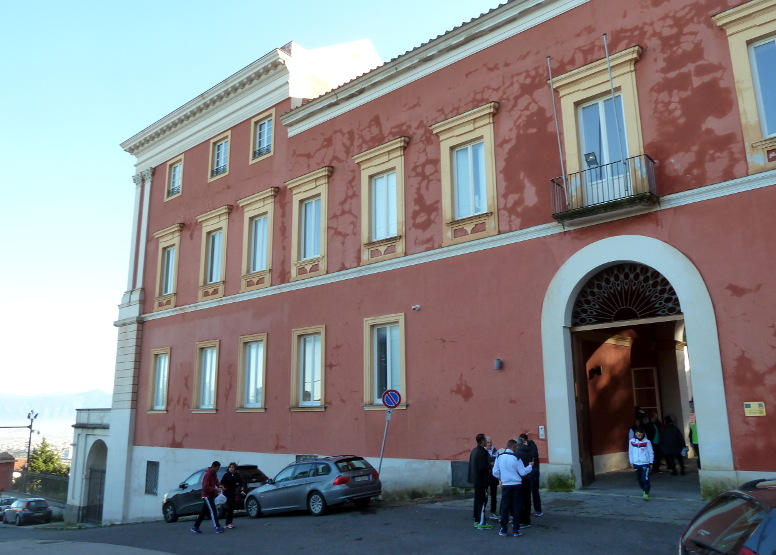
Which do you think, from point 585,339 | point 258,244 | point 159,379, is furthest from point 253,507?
point 159,379

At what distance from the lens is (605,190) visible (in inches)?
530

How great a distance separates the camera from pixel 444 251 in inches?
623

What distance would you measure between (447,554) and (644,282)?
7199mm

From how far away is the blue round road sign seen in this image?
49.5 feet

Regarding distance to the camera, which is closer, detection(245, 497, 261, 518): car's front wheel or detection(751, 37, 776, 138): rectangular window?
detection(751, 37, 776, 138): rectangular window

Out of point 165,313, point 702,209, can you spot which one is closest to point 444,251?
point 702,209

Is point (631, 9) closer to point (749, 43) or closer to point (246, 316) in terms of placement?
point (749, 43)

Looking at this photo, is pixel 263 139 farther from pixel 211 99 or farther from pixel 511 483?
pixel 511 483

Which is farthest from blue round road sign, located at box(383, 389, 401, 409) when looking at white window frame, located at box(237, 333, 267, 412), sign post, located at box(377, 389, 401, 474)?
white window frame, located at box(237, 333, 267, 412)

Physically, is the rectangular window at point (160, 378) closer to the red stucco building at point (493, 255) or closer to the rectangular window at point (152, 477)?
the red stucco building at point (493, 255)

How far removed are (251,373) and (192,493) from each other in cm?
464

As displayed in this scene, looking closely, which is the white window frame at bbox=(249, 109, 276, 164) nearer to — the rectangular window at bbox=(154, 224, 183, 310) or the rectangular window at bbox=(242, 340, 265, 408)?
the rectangular window at bbox=(154, 224, 183, 310)

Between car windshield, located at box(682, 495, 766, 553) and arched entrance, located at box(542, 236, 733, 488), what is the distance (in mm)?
7071

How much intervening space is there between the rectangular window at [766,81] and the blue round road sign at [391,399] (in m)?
9.36
